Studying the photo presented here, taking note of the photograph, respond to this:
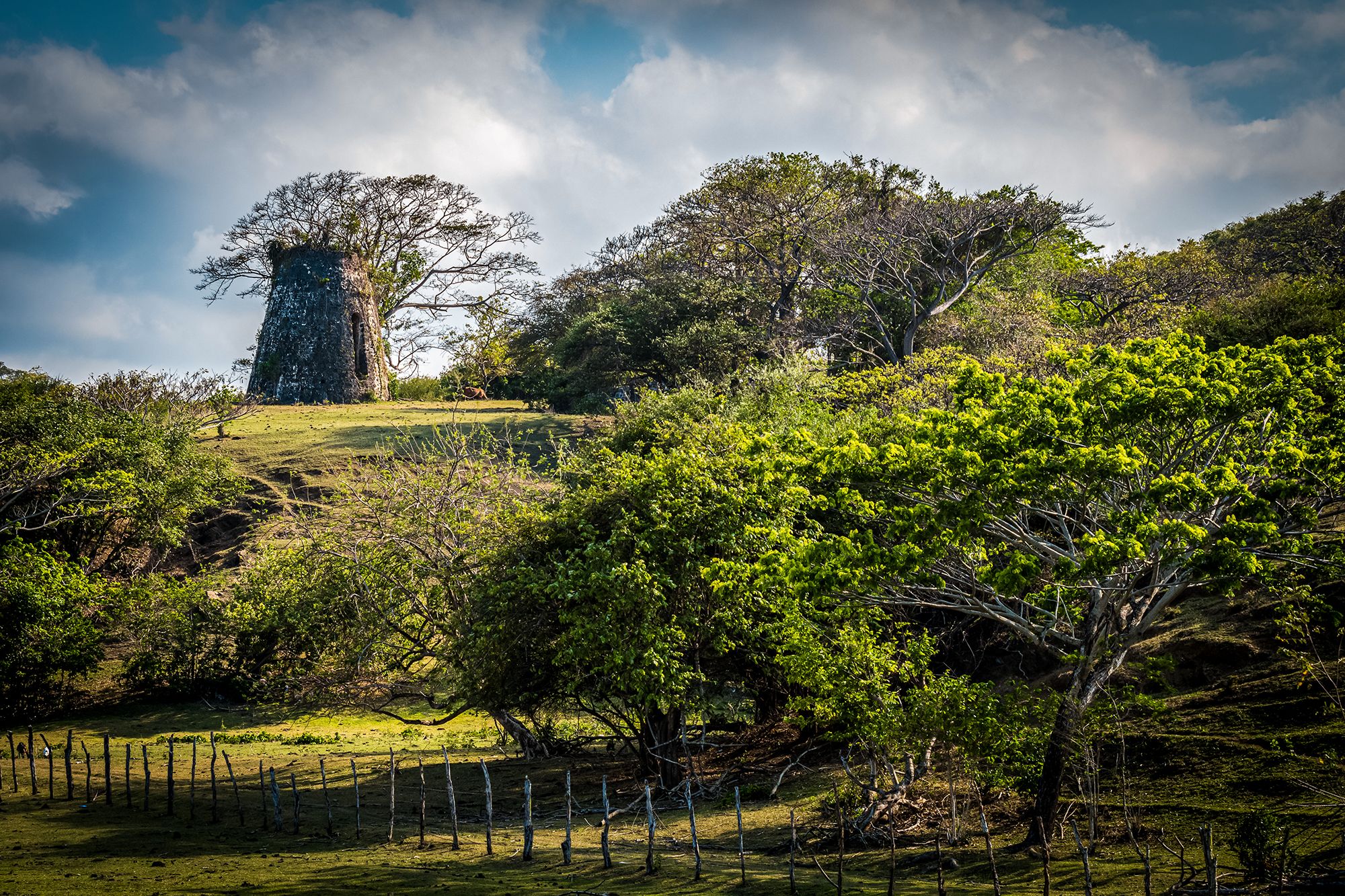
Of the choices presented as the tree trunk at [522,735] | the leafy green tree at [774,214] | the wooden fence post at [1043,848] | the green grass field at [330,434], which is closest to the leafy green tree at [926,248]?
the leafy green tree at [774,214]

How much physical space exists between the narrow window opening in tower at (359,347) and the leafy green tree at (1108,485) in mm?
42528

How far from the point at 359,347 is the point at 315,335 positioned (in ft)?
7.57

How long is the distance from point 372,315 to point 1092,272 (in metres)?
35.6

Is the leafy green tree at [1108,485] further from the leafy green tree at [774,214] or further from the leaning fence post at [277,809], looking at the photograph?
the leafy green tree at [774,214]

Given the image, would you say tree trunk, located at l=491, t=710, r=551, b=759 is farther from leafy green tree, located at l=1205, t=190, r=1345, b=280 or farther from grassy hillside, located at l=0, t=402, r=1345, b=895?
leafy green tree, located at l=1205, t=190, r=1345, b=280

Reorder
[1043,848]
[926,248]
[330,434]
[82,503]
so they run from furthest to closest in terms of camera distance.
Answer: [330,434], [926,248], [82,503], [1043,848]

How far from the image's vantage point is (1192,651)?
15.8 meters

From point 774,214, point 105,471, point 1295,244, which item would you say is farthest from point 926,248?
point 105,471

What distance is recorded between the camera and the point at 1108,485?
1169cm

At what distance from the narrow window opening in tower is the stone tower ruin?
0.12ft

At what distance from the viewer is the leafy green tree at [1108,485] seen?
9891mm

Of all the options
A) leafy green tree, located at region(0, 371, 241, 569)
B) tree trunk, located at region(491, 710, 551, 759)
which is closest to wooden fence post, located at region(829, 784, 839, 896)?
tree trunk, located at region(491, 710, 551, 759)

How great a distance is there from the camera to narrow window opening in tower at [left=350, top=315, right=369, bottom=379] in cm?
5075

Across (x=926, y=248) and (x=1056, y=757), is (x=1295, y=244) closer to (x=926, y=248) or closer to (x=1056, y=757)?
(x=926, y=248)
